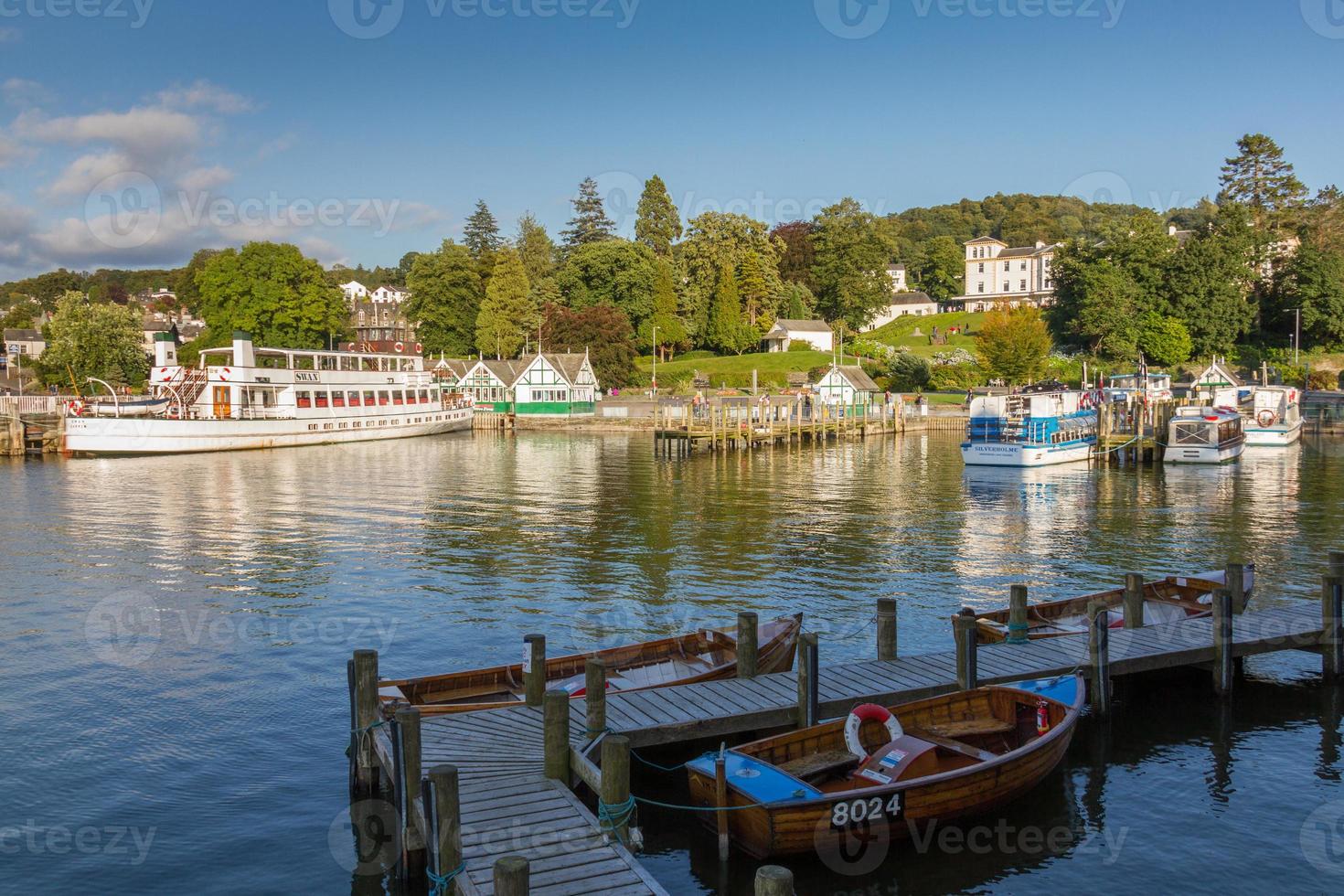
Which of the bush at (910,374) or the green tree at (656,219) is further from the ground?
the green tree at (656,219)

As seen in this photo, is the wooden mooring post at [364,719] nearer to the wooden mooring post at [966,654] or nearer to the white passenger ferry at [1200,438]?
the wooden mooring post at [966,654]

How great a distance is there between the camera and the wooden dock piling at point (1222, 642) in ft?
53.5

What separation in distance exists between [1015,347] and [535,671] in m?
89.2

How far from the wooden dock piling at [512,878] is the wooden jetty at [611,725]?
0.01 metres

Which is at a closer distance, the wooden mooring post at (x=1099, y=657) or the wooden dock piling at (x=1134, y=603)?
the wooden mooring post at (x=1099, y=657)

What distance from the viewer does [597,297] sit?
118m

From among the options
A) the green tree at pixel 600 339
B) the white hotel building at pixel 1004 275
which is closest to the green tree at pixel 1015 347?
the green tree at pixel 600 339

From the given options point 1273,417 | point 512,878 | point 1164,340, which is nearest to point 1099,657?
point 512,878

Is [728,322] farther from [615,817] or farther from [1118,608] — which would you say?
[615,817]

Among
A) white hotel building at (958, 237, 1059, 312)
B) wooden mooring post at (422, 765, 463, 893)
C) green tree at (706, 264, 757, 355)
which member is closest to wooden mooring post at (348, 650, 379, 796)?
wooden mooring post at (422, 765, 463, 893)

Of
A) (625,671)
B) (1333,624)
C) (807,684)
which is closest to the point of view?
(807,684)

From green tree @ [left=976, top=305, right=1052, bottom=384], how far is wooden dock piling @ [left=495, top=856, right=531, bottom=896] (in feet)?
309

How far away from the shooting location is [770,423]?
71.5 metres

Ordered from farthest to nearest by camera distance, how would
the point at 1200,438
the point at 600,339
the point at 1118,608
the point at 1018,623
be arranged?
the point at 600,339
the point at 1200,438
the point at 1118,608
the point at 1018,623
